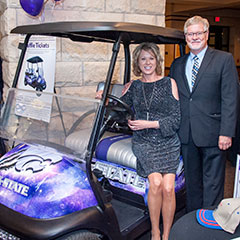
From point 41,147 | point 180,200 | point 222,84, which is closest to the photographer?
point 41,147

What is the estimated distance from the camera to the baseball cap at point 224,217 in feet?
5.67

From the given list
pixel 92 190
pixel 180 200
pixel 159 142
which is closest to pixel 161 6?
pixel 159 142

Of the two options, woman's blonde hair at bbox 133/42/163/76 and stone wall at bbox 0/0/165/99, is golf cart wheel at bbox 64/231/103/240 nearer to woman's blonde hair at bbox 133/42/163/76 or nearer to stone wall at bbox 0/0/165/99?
woman's blonde hair at bbox 133/42/163/76

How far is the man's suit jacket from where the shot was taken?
7.54 ft

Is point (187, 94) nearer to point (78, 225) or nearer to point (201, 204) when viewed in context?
point (201, 204)

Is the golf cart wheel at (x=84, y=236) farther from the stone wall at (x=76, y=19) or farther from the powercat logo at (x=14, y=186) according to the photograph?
the stone wall at (x=76, y=19)

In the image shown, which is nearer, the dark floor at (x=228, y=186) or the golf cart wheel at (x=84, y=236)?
the golf cart wheel at (x=84, y=236)

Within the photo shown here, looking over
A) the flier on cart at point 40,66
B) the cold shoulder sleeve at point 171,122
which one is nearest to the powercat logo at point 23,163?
the cold shoulder sleeve at point 171,122

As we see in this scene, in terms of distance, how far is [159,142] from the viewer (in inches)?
96.7

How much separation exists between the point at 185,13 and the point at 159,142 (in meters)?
10.8

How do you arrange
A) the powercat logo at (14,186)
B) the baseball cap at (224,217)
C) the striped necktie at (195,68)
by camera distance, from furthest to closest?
the striped necktie at (195,68), the powercat logo at (14,186), the baseball cap at (224,217)

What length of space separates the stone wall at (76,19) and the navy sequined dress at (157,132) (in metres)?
1.08

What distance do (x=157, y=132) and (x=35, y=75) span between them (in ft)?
3.97

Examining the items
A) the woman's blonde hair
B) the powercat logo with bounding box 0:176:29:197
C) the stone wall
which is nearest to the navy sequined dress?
the woman's blonde hair
